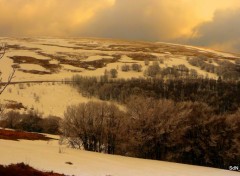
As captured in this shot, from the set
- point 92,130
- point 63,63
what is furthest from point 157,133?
point 63,63

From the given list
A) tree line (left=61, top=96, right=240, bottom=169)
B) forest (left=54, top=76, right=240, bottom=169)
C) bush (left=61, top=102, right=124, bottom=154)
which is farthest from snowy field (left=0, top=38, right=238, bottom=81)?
tree line (left=61, top=96, right=240, bottom=169)

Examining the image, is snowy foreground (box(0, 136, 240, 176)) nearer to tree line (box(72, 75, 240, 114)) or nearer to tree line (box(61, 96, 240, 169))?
tree line (box(61, 96, 240, 169))

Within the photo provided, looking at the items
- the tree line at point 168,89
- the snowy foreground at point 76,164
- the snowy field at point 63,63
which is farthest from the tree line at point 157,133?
the snowy field at point 63,63

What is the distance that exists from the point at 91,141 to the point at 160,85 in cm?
6864

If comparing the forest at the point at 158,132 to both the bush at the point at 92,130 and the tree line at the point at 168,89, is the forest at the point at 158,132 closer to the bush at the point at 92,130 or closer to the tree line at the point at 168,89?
the bush at the point at 92,130

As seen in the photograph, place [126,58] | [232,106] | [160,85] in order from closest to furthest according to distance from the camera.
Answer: [232,106] → [160,85] → [126,58]

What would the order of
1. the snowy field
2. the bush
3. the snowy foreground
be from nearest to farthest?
the snowy foreground → the bush → the snowy field

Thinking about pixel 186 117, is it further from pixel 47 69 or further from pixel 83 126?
pixel 47 69

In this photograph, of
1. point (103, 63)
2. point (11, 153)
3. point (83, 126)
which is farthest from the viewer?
point (103, 63)

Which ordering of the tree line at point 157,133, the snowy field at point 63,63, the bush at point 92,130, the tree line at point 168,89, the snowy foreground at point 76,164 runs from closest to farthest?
the snowy foreground at point 76,164 → the tree line at point 157,133 → the bush at point 92,130 → the tree line at point 168,89 → the snowy field at point 63,63

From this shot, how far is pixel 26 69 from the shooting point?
493 feet

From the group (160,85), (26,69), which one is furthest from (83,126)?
(26,69)

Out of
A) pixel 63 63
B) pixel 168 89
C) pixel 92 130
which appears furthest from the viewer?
pixel 63 63

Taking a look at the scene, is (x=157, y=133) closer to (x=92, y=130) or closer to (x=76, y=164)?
(x=92, y=130)
